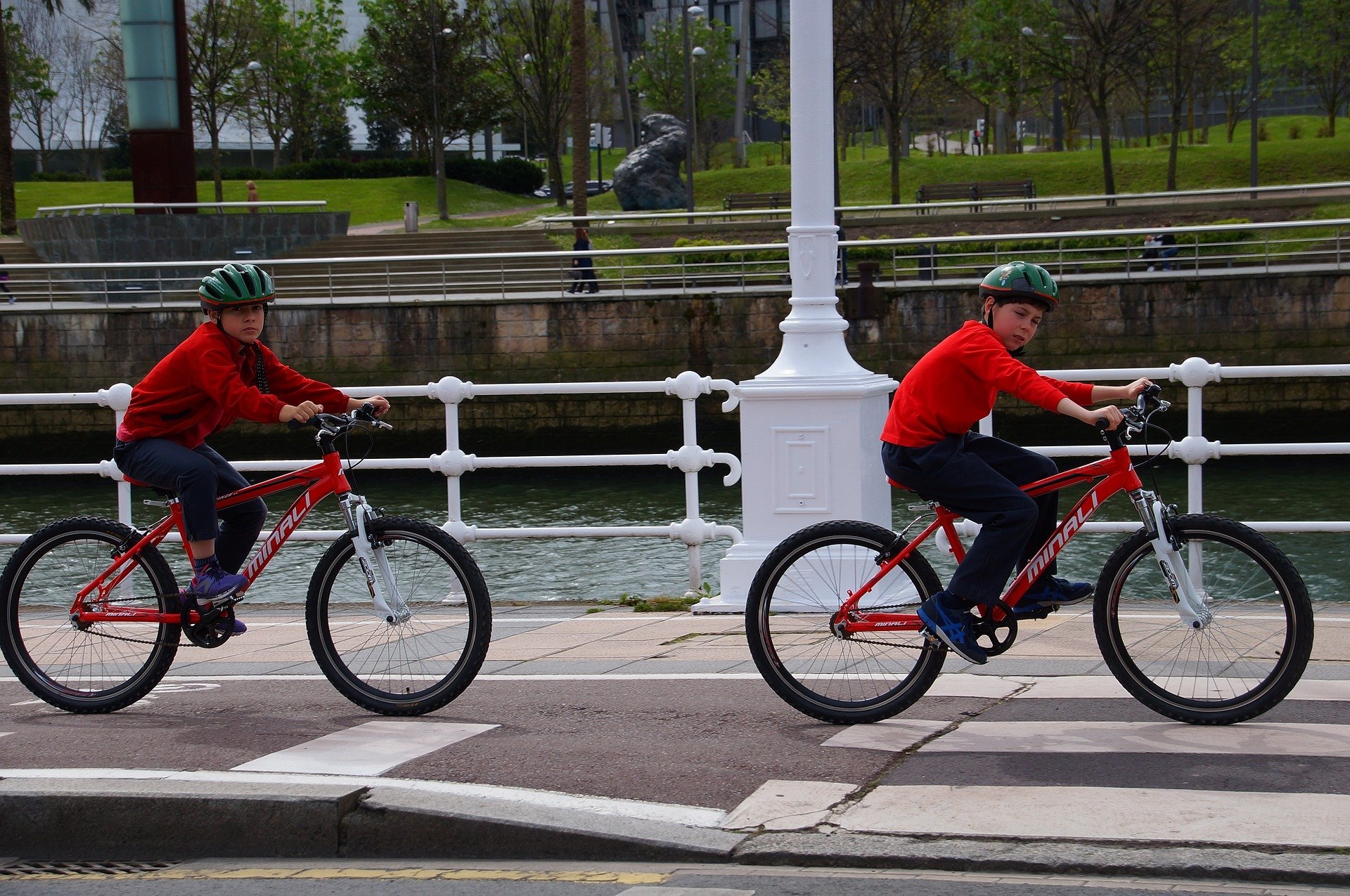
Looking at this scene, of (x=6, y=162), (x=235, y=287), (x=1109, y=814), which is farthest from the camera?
(x=6, y=162)

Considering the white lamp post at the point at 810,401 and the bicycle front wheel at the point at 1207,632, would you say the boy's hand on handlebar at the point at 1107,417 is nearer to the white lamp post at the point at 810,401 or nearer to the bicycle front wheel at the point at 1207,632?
the bicycle front wheel at the point at 1207,632

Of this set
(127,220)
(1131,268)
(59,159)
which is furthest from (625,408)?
(59,159)

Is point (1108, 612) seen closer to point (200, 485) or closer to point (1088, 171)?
point (200, 485)

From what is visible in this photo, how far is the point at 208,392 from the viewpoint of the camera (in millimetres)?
5699

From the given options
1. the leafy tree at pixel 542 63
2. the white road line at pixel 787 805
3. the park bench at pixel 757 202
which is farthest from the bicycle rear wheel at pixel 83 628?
the leafy tree at pixel 542 63

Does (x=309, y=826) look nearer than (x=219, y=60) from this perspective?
Yes

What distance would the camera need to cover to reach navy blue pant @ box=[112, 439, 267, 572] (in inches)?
228

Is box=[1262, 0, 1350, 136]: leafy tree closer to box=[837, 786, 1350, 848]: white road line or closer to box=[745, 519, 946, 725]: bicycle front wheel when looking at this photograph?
box=[745, 519, 946, 725]: bicycle front wheel

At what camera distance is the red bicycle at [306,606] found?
18.5ft

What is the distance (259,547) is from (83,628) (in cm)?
78

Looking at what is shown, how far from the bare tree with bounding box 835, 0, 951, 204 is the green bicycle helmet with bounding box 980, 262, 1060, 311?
3971 cm

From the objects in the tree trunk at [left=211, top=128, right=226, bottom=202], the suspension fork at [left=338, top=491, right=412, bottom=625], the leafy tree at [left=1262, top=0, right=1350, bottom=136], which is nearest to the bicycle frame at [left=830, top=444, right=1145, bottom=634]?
the suspension fork at [left=338, top=491, right=412, bottom=625]

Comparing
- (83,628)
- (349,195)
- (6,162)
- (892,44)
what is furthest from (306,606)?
(349,195)

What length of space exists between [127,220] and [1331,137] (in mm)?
36203
